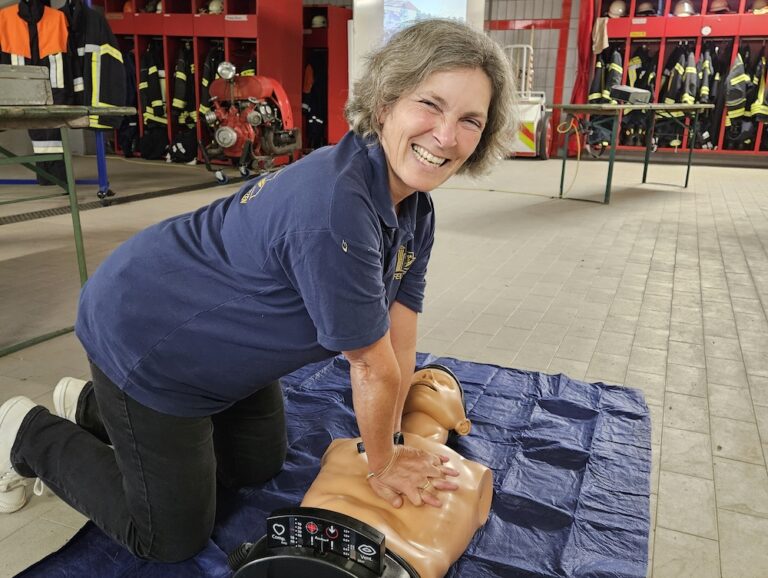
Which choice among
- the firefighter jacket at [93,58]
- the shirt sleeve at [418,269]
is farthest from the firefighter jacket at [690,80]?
the shirt sleeve at [418,269]

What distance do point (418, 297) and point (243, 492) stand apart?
716mm

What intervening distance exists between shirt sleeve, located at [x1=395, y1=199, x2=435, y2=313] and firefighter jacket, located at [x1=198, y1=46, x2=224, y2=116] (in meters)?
7.59

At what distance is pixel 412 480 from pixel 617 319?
207 cm

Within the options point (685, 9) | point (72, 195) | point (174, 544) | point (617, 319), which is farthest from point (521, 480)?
point (685, 9)

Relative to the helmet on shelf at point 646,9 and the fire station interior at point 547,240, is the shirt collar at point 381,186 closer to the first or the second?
the fire station interior at point 547,240

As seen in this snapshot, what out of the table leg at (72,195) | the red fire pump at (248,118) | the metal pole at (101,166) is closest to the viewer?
the table leg at (72,195)

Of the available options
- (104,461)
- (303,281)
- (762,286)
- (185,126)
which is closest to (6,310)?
(104,461)

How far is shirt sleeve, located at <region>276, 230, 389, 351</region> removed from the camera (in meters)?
1.09

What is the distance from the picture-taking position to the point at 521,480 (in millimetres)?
1831

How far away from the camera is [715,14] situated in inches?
365

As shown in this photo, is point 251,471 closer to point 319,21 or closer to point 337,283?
point 337,283

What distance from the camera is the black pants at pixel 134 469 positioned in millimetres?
1356

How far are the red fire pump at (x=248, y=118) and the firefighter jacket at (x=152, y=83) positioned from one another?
6.74ft

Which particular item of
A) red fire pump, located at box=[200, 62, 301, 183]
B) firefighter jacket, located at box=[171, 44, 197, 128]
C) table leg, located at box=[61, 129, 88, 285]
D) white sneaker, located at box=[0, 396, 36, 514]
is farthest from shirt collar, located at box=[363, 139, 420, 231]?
firefighter jacket, located at box=[171, 44, 197, 128]
